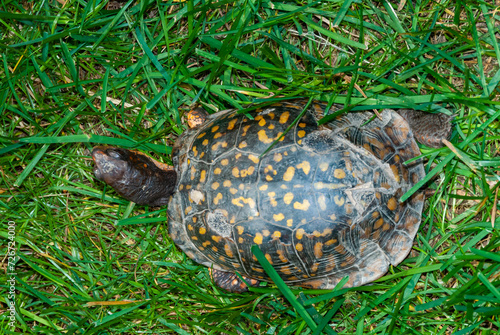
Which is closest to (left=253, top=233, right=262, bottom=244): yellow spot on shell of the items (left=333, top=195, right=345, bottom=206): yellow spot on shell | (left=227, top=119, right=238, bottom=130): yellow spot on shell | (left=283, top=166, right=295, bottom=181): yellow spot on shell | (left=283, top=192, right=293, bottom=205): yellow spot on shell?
(left=283, top=192, right=293, bottom=205): yellow spot on shell

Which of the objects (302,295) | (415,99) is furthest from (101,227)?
(415,99)

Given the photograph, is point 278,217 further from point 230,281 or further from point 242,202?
point 230,281

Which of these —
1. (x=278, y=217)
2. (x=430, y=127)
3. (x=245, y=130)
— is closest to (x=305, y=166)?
(x=278, y=217)

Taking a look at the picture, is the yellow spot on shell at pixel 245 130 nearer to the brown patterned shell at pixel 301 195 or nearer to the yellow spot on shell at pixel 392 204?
the brown patterned shell at pixel 301 195

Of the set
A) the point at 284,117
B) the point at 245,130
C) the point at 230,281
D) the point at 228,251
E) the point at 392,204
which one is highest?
the point at 284,117

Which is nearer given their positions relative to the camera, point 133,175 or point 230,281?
point 133,175

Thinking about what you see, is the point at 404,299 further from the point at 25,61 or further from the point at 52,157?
the point at 25,61

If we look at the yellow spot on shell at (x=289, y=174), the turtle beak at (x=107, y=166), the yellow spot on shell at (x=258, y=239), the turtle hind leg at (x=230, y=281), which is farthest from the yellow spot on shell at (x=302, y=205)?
the turtle beak at (x=107, y=166)
